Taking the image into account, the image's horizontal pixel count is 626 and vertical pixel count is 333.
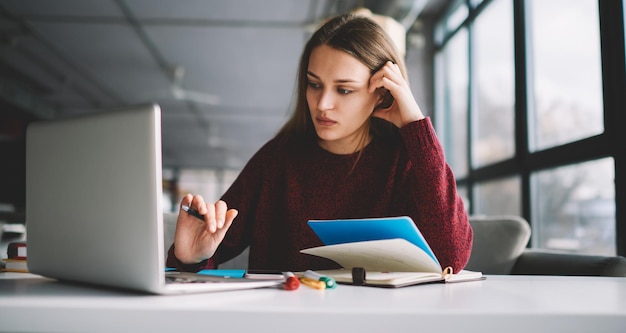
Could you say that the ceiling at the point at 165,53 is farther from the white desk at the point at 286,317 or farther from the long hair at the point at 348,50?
the white desk at the point at 286,317

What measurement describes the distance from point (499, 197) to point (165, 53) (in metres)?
3.39

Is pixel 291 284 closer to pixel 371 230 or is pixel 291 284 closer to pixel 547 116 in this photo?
pixel 371 230

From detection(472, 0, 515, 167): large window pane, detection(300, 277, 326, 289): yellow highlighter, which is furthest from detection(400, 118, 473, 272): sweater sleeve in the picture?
detection(472, 0, 515, 167): large window pane

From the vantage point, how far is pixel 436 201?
Result: 109cm

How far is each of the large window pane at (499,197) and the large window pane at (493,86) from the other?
0.15 m

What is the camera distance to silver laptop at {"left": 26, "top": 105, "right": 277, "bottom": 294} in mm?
618

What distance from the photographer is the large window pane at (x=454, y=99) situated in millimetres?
4184

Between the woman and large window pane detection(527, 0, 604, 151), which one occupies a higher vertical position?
large window pane detection(527, 0, 604, 151)

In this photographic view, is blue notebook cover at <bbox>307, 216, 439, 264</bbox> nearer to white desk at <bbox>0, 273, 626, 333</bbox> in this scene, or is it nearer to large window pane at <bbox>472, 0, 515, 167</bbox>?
white desk at <bbox>0, 273, 626, 333</bbox>

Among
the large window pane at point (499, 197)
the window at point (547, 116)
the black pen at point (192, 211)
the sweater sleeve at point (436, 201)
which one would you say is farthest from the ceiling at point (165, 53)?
the black pen at point (192, 211)

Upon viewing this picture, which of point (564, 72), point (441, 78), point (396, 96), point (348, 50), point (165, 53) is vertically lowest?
point (396, 96)

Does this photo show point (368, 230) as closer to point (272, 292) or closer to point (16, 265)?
point (272, 292)

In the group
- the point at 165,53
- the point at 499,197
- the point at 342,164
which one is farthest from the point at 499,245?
the point at 165,53

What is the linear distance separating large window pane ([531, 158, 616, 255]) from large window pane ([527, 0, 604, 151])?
0.16m
